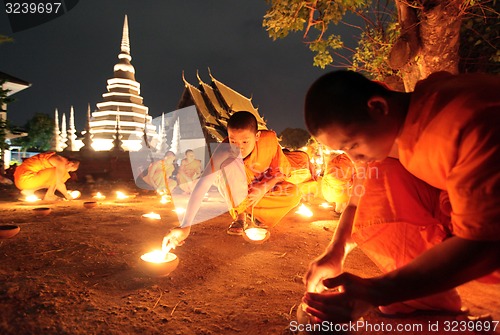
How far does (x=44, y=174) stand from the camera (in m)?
7.00

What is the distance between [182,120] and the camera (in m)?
24.4

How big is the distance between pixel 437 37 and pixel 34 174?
8.48 metres

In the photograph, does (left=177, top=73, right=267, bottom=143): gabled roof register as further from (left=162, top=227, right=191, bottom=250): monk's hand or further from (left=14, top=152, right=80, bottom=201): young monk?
(left=162, top=227, right=191, bottom=250): monk's hand

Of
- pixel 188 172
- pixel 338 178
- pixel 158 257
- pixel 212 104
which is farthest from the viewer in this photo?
pixel 212 104

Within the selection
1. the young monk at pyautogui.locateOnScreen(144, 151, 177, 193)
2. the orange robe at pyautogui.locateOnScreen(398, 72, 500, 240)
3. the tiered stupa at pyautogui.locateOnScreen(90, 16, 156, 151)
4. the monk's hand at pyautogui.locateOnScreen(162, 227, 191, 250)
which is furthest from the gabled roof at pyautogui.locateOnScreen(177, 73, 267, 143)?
the orange robe at pyautogui.locateOnScreen(398, 72, 500, 240)

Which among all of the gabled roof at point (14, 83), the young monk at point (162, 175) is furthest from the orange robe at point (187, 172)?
the gabled roof at point (14, 83)

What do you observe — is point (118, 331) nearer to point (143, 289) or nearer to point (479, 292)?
point (143, 289)

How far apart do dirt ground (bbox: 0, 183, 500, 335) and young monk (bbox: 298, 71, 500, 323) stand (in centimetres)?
42

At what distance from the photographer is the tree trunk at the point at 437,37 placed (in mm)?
4102

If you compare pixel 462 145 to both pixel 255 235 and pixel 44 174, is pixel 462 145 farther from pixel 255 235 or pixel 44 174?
pixel 44 174

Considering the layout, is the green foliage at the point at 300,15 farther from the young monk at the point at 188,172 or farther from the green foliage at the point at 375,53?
the young monk at the point at 188,172

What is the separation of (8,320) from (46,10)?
7198mm

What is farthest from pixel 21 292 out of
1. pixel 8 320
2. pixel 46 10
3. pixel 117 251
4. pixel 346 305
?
pixel 46 10

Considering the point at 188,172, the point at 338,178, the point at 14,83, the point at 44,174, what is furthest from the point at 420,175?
the point at 14,83
